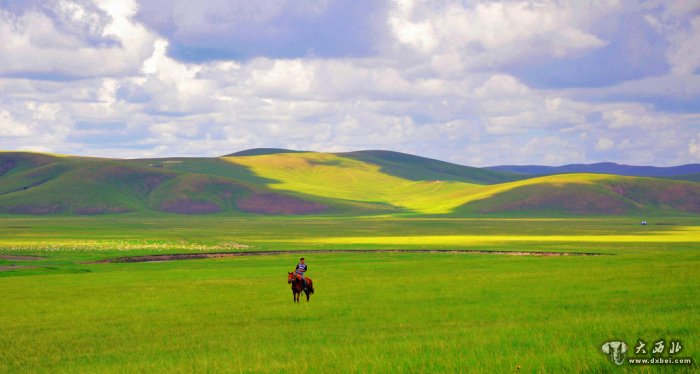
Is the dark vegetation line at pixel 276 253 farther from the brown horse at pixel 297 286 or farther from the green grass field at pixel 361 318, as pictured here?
the brown horse at pixel 297 286

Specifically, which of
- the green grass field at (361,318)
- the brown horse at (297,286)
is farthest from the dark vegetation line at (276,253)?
the brown horse at (297,286)

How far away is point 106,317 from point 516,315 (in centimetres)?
1709

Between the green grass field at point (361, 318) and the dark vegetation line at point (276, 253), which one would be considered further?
the dark vegetation line at point (276, 253)

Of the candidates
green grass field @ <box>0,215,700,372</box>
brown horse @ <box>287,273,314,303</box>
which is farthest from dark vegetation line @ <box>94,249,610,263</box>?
brown horse @ <box>287,273,314,303</box>

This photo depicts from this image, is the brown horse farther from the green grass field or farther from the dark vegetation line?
the dark vegetation line

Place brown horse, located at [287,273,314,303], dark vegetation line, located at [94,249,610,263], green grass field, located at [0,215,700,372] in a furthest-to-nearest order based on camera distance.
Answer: dark vegetation line, located at [94,249,610,263] < brown horse, located at [287,273,314,303] < green grass field, located at [0,215,700,372]

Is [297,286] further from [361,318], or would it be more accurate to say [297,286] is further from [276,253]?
[276,253]

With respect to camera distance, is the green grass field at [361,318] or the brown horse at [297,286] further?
the brown horse at [297,286]

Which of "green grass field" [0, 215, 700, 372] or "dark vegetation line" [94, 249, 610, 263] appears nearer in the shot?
"green grass field" [0, 215, 700, 372]

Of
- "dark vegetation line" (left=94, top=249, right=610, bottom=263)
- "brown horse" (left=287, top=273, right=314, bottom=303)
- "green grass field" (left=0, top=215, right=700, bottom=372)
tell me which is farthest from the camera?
"dark vegetation line" (left=94, top=249, right=610, bottom=263)

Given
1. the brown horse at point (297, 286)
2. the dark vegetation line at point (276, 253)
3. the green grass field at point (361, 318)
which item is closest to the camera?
the green grass field at point (361, 318)

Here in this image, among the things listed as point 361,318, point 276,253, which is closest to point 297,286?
point 361,318

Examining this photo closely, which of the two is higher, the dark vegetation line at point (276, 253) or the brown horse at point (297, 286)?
the brown horse at point (297, 286)

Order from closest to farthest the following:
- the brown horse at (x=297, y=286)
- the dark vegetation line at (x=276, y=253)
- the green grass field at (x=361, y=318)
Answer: the green grass field at (x=361, y=318) < the brown horse at (x=297, y=286) < the dark vegetation line at (x=276, y=253)
